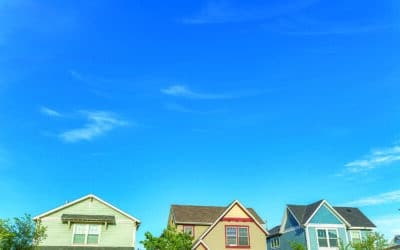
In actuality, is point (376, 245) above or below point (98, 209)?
below

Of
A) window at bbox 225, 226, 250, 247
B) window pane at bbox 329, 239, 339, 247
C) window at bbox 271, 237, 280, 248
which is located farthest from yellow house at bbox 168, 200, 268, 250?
window at bbox 271, 237, 280, 248

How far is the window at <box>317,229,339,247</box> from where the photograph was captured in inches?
1601

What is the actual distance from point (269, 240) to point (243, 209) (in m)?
11.1

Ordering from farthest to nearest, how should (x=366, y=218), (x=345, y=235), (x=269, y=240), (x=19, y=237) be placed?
(x=269, y=240), (x=366, y=218), (x=345, y=235), (x=19, y=237)

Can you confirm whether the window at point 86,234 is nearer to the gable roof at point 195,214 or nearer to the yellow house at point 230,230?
the yellow house at point 230,230

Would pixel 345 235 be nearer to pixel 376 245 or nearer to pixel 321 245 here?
pixel 321 245

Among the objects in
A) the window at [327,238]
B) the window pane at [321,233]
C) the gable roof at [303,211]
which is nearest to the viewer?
the window at [327,238]

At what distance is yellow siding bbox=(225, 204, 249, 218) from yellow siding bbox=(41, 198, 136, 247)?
33.5 ft

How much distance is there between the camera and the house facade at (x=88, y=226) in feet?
111

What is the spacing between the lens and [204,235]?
3825cm

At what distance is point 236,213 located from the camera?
132 ft

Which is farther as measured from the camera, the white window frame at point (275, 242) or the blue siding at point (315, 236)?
the white window frame at point (275, 242)

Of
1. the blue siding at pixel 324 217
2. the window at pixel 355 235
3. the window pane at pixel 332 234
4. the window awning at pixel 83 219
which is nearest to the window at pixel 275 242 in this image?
the blue siding at pixel 324 217

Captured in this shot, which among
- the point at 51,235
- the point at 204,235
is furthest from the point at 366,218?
the point at 51,235
